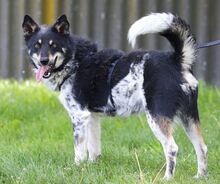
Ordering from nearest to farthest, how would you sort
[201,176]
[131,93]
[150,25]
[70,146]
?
1. [150,25]
2. [201,176]
3. [131,93]
4. [70,146]

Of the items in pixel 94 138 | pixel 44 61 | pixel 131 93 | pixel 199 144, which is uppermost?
pixel 44 61

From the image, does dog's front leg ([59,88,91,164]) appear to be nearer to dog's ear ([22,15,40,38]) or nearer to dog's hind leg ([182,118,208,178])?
dog's ear ([22,15,40,38])

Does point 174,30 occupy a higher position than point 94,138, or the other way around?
point 174,30

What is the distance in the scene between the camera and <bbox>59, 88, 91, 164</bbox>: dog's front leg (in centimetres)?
632

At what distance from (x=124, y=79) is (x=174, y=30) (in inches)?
25.5

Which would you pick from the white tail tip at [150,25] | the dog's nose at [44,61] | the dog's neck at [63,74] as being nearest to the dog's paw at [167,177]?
the white tail tip at [150,25]

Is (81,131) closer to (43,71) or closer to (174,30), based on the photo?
(43,71)

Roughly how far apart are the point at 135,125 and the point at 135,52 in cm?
197

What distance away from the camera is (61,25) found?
255 inches

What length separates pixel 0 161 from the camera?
6.04 meters

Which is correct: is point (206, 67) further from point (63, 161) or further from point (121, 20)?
point (63, 161)

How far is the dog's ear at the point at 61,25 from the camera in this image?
645 centimetres

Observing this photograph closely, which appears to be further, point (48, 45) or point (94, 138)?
point (94, 138)

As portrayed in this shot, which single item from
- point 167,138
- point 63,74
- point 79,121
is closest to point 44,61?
point 63,74
